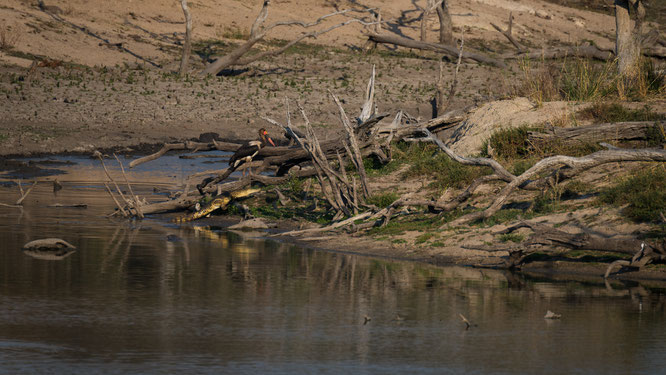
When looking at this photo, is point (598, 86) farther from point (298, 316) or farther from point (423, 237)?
point (298, 316)

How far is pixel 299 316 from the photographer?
7.96 meters

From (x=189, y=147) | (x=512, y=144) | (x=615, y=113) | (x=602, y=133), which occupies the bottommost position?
(x=189, y=147)

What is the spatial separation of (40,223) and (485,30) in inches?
1264

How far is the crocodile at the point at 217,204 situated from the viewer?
15.2 m

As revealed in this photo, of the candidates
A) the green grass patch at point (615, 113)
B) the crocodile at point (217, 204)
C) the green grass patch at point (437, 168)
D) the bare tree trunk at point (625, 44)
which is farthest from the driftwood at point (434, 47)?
the crocodile at point (217, 204)

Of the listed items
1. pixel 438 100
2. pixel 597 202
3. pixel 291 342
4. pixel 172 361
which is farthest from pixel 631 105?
pixel 172 361

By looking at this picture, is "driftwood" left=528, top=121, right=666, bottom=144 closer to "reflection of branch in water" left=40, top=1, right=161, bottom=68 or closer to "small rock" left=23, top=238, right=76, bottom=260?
"small rock" left=23, top=238, right=76, bottom=260

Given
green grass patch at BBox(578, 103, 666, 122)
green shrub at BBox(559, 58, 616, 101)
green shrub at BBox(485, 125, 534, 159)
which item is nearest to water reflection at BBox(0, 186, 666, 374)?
green shrub at BBox(485, 125, 534, 159)

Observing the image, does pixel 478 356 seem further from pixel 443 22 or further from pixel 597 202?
pixel 443 22

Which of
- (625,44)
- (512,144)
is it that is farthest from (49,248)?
(625,44)

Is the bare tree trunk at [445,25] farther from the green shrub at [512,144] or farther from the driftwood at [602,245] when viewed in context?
the driftwood at [602,245]

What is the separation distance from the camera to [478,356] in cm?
673

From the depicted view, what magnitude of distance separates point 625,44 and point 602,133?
4.37 metres

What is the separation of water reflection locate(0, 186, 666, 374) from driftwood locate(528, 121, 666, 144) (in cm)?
371
